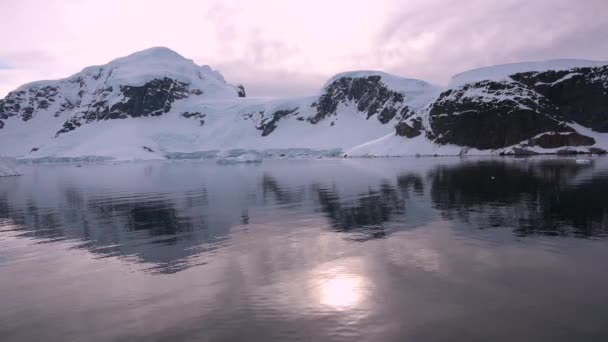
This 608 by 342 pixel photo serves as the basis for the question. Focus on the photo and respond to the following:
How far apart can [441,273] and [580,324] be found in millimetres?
4184

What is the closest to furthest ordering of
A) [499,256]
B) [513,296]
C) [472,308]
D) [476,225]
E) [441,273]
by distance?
1. [472,308]
2. [513,296]
3. [441,273]
4. [499,256]
5. [476,225]

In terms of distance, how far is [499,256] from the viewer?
47.5ft

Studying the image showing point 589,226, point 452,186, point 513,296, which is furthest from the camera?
point 452,186

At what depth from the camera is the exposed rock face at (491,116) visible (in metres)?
127

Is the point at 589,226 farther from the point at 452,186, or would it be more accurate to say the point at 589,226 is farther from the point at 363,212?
the point at 452,186

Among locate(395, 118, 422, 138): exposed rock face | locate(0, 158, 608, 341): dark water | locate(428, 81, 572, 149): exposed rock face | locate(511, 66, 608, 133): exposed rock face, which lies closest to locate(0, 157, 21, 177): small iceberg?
locate(0, 158, 608, 341): dark water

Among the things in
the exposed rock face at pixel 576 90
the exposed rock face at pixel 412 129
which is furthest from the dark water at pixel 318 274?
the exposed rock face at pixel 576 90

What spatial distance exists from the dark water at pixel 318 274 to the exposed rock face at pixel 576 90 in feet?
404

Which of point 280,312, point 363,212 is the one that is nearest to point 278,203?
point 363,212

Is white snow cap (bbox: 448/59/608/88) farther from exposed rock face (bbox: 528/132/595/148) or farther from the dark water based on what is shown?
the dark water

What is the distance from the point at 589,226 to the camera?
18.6 m

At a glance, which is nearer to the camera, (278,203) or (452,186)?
(278,203)

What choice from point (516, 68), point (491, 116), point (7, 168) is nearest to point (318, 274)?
point (7, 168)

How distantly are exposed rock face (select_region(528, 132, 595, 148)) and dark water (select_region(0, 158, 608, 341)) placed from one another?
105858 millimetres
